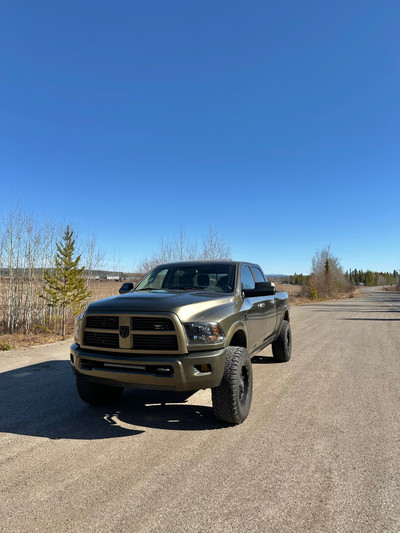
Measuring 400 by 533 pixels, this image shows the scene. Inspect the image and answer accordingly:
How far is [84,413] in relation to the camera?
4.10 meters

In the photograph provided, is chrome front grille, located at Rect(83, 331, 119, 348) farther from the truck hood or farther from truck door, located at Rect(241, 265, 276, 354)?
truck door, located at Rect(241, 265, 276, 354)

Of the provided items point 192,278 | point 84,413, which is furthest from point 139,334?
point 192,278

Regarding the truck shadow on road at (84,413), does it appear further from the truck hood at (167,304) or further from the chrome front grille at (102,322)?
the truck hood at (167,304)

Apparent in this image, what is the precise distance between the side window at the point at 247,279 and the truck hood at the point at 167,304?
996 millimetres

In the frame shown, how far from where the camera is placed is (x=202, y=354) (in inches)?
130

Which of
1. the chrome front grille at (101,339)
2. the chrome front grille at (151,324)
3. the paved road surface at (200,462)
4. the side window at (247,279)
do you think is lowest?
the paved road surface at (200,462)

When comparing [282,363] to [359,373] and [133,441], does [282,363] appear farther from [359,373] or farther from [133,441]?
[133,441]

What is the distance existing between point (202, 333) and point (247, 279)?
2032 millimetres

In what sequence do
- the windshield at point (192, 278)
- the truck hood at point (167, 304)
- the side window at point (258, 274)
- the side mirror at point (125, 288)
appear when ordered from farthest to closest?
the side window at point (258, 274) → the side mirror at point (125, 288) → the windshield at point (192, 278) → the truck hood at point (167, 304)

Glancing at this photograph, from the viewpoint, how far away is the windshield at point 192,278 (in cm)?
468

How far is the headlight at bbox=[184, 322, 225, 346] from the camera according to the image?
3.32 m

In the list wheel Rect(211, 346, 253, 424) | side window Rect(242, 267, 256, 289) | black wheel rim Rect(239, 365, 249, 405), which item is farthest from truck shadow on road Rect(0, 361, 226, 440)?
side window Rect(242, 267, 256, 289)

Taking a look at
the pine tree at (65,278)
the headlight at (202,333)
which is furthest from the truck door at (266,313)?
the pine tree at (65,278)

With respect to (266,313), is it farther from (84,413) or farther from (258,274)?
(84,413)
